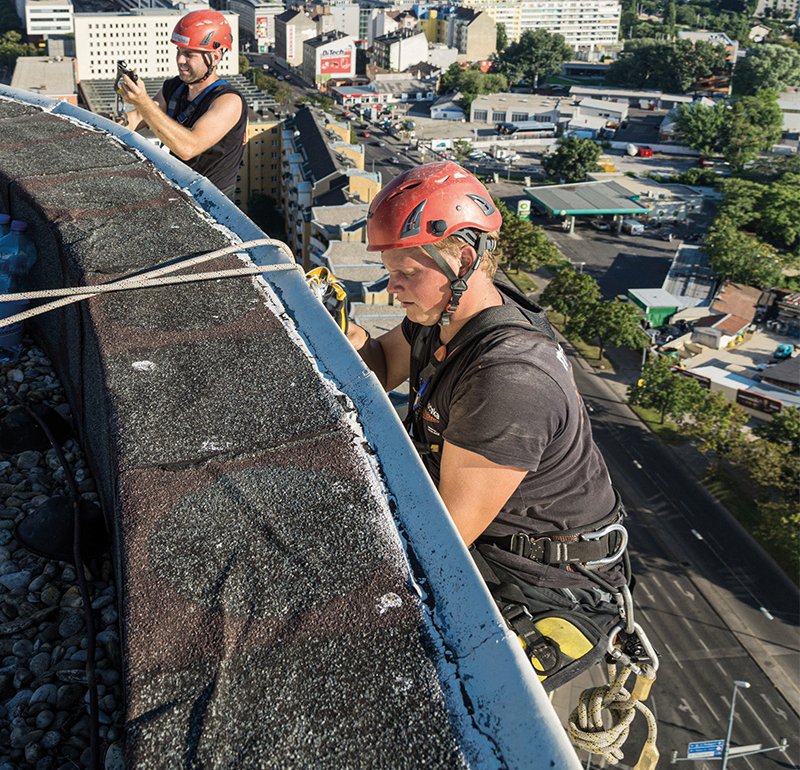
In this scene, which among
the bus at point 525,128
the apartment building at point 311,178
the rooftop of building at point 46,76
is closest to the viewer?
the apartment building at point 311,178

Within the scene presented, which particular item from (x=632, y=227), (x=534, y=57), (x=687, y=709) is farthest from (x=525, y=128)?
(x=687, y=709)

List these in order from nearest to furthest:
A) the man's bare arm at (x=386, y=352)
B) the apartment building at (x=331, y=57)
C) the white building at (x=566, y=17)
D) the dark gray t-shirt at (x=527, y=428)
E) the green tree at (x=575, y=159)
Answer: the dark gray t-shirt at (x=527, y=428) → the man's bare arm at (x=386, y=352) → the green tree at (x=575, y=159) → the apartment building at (x=331, y=57) → the white building at (x=566, y=17)

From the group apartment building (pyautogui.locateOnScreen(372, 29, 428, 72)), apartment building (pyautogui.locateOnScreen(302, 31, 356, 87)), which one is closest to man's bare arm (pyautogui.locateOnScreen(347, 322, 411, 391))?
apartment building (pyautogui.locateOnScreen(302, 31, 356, 87))

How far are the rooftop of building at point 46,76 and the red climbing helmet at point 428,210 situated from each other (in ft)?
207

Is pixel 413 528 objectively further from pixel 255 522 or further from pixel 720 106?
pixel 720 106

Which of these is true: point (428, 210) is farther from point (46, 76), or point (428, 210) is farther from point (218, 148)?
point (46, 76)

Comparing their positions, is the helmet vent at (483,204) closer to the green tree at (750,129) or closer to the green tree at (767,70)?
the green tree at (750,129)

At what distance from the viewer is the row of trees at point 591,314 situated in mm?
35469

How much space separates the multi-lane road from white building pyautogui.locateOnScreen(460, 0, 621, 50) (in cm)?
9065

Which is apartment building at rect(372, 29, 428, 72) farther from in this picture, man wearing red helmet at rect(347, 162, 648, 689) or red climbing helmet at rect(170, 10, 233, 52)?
man wearing red helmet at rect(347, 162, 648, 689)

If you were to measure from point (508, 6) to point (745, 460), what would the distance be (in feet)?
302

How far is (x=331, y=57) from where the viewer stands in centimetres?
8488

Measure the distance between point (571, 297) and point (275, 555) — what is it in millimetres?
36258

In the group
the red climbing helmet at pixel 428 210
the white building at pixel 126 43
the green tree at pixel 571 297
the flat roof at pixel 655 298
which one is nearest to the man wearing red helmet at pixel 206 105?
the red climbing helmet at pixel 428 210
